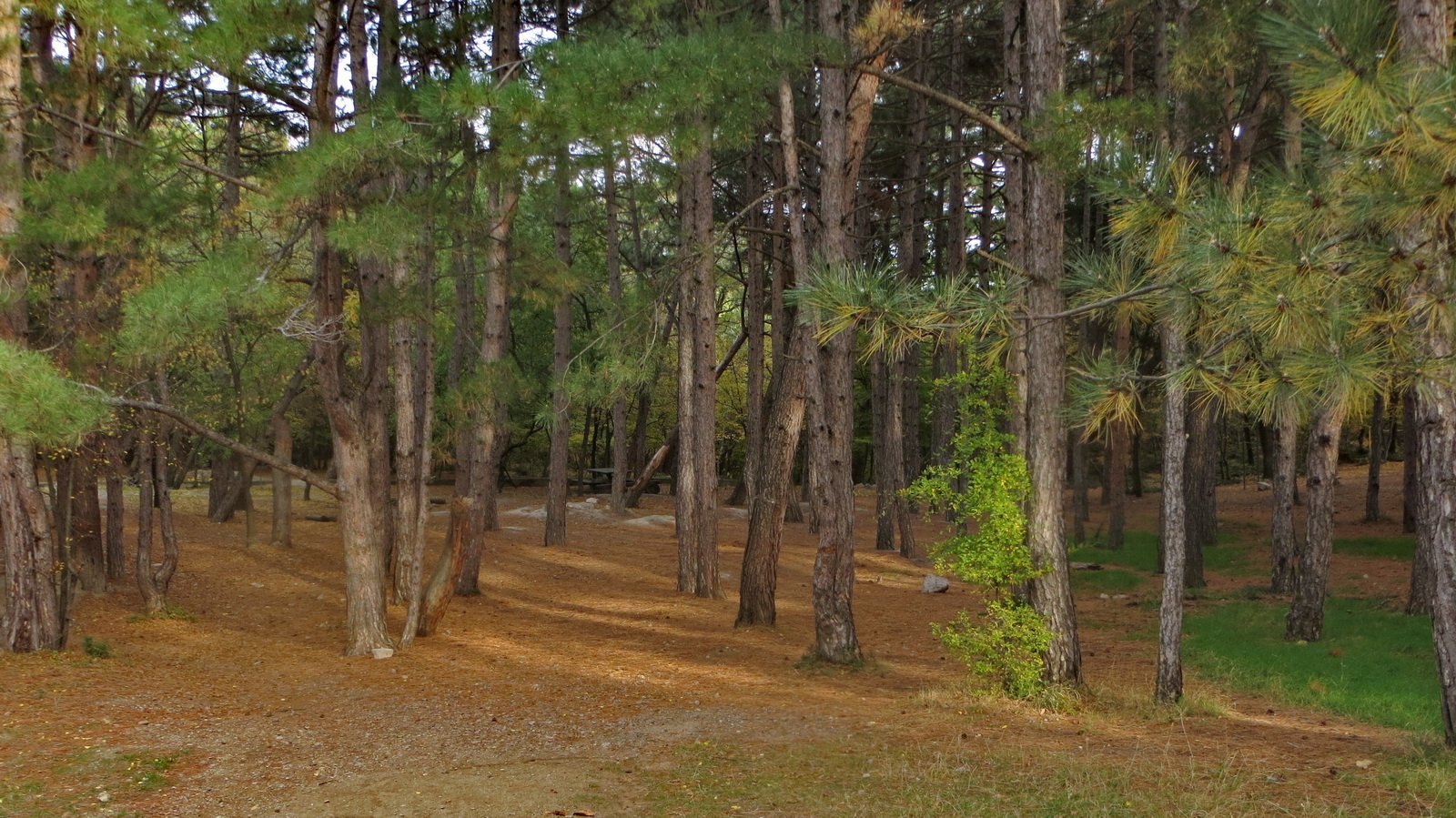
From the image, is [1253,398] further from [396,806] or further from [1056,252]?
[396,806]

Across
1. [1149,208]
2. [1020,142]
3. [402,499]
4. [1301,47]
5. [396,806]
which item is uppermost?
[1020,142]

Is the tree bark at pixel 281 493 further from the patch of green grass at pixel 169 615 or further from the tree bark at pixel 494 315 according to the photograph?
the patch of green grass at pixel 169 615

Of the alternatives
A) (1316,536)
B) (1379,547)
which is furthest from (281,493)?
(1379,547)

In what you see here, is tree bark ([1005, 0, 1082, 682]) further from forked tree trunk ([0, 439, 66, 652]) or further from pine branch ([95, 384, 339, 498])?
A: forked tree trunk ([0, 439, 66, 652])

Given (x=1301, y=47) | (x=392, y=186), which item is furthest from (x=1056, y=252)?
(x=392, y=186)

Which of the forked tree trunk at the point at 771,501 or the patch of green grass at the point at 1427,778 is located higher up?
the forked tree trunk at the point at 771,501

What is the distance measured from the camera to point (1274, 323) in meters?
5.25

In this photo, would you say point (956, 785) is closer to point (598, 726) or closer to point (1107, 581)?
point (598, 726)

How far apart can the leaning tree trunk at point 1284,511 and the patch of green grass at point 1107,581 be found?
7.08 feet

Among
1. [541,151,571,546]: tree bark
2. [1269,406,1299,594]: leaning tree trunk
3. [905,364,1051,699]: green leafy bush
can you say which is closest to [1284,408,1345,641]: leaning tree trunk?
[1269,406,1299,594]: leaning tree trunk

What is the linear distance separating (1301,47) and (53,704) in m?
9.26

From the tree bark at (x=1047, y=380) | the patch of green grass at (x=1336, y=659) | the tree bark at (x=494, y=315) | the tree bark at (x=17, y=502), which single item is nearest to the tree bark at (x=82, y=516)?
the tree bark at (x=17, y=502)

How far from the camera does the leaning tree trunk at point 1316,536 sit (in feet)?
39.5

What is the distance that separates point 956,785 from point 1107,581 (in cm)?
1293
